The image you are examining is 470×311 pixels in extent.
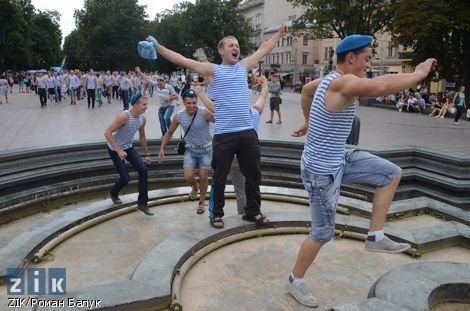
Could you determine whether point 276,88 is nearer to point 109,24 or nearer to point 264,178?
point 264,178

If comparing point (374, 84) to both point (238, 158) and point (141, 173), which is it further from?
point (141, 173)

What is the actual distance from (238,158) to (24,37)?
65.8 m

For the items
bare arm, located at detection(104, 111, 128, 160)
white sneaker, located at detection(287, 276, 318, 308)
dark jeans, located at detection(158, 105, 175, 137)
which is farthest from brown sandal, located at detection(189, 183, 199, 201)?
dark jeans, located at detection(158, 105, 175, 137)

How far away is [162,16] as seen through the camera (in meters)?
80.9

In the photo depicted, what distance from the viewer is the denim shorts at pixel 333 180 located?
3.44 meters

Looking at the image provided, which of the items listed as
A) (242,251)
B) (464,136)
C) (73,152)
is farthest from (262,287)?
(464,136)

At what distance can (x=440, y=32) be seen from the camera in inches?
1036

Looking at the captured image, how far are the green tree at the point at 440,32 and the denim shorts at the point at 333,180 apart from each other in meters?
24.2

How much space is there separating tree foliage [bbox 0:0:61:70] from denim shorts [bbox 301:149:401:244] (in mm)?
56695

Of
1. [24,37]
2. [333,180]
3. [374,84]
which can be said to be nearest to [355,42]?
[374,84]

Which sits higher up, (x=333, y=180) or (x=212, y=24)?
(x=212, y=24)

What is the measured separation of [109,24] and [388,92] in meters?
61.6

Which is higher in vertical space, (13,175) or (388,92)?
(388,92)

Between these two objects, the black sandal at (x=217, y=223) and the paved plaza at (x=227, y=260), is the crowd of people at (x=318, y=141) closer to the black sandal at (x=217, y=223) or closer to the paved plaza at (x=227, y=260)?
the black sandal at (x=217, y=223)
